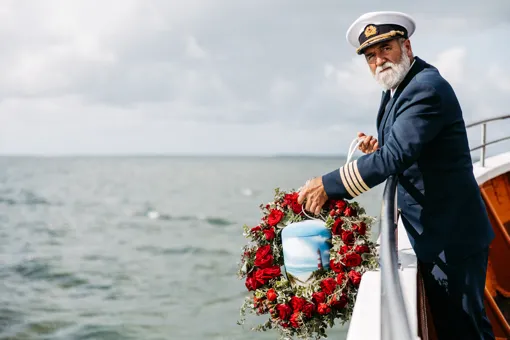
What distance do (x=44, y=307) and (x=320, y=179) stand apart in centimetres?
1309

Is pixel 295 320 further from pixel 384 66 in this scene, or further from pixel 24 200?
pixel 24 200

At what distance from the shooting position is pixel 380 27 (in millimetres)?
2400

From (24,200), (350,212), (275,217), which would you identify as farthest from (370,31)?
(24,200)

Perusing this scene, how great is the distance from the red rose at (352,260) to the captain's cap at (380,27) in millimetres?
856

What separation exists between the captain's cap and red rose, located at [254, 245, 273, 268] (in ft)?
3.12

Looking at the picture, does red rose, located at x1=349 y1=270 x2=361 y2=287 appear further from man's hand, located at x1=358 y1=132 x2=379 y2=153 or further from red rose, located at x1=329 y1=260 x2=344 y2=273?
man's hand, located at x1=358 y1=132 x2=379 y2=153

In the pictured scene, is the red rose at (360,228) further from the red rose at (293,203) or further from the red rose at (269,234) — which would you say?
the red rose at (269,234)

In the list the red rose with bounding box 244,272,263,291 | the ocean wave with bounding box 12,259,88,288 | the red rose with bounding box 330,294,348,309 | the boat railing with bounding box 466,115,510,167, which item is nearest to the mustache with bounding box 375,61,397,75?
the red rose with bounding box 330,294,348,309

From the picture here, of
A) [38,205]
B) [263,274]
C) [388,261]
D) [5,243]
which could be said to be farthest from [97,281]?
[38,205]

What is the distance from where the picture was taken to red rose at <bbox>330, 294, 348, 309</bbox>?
2.36m

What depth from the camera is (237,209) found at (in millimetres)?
46875

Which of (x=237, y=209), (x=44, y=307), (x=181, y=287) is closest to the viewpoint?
(x=44, y=307)

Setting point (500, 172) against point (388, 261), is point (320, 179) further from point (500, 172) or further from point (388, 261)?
point (500, 172)

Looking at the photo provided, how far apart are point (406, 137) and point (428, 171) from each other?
24 cm
